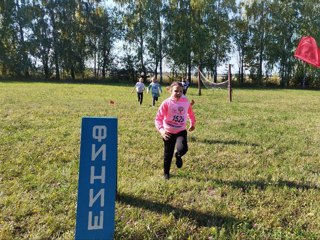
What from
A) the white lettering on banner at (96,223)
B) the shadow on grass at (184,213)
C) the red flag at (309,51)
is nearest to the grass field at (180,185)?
the shadow on grass at (184,213)

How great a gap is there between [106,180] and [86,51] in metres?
44.0

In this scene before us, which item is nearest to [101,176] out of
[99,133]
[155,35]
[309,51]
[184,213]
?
[99,133]

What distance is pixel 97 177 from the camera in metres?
2.73

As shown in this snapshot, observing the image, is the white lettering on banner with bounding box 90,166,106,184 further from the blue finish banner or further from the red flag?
the red flag

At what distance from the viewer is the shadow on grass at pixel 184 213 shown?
3836mm

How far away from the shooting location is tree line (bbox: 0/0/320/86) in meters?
42.2

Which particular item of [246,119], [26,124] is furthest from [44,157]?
[246,119]

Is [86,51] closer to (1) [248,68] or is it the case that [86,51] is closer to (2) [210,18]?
(2) [210,18]

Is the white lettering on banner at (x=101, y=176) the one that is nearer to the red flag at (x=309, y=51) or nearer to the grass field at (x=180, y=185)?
the grass field at (x=180, y=185)

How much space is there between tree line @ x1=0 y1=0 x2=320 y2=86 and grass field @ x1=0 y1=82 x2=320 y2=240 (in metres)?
35.8

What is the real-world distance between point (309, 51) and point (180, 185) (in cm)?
270

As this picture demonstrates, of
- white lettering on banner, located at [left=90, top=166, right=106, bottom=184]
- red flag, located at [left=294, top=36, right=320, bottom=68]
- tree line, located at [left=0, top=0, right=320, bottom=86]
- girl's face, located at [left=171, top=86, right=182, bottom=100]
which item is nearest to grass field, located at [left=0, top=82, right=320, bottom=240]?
white lettering on banner, located at [left=90, top=166, right=106, bottom=184]

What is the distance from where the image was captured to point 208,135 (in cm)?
868

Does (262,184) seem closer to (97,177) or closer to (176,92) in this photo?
(176,92)
